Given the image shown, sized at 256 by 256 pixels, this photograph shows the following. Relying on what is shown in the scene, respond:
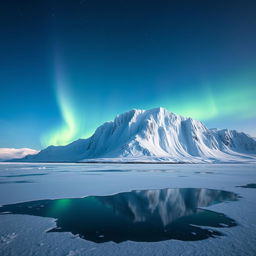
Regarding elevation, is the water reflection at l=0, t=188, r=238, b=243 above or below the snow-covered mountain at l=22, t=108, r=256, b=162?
below

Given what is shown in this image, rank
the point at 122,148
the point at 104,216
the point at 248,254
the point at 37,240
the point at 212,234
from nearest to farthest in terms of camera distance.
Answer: the point at 248,254 < the point at 37,240 < the point at 212,234 < the point at 104,216 < the point at 122,148

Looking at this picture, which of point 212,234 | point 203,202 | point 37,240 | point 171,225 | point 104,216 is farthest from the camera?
point 203,202

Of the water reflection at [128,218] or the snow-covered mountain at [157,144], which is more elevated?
the snow-covered mountain at [157,144]

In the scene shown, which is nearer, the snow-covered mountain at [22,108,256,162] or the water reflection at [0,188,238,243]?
the water reflection at [0,188,238,243]

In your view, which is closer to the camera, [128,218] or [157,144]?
[128,218]

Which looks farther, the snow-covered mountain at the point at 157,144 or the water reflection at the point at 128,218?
the snow-covered mountain at the point at 157,144

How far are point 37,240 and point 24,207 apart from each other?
5738mm

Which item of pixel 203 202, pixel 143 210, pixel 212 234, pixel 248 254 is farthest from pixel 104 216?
pixel 203 202

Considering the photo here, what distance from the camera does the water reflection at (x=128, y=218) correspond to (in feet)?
24.3

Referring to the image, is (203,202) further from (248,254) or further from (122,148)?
(122,148)

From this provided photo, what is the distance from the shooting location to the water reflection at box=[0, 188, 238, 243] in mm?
7410

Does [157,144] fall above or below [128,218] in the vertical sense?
above

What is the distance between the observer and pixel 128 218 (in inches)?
377

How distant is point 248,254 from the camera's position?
5.79 m
